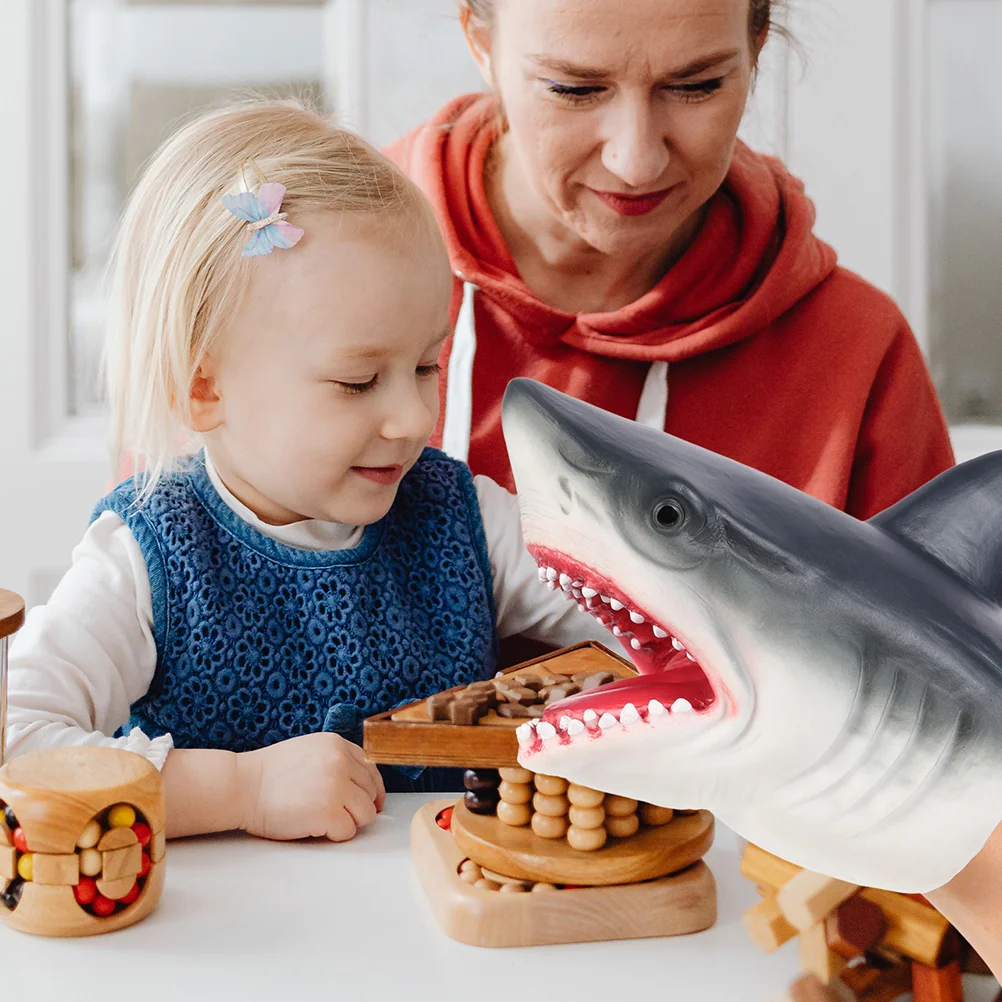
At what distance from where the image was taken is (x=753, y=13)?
122cm

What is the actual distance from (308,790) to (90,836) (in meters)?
0.18

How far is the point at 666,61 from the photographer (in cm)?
114

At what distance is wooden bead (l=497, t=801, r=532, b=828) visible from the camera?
758 millimetres

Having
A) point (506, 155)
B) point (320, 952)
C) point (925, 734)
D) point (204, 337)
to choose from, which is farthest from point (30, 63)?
point (925, 734)

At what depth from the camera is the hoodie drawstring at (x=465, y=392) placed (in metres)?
1.42

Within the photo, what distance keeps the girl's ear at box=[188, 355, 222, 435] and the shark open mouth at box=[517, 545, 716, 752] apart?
2.14ft

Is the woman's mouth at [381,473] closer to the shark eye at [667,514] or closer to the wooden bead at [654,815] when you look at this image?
the wooden bead at [654,815]

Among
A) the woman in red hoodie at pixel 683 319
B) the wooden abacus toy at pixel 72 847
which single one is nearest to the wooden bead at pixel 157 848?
the wooden abacus toy at pixel 72 847

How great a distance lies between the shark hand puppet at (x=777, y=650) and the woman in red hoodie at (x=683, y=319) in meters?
0.86

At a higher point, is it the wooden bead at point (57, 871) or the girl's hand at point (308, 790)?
the wooden bead at point (57, 871)

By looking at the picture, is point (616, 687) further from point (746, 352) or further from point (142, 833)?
point (746, 352)

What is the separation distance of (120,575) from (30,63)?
4.12 ft

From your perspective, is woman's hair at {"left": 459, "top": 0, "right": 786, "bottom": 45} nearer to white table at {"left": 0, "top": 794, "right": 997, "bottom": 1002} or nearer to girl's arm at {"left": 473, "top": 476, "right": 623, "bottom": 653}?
girl's arm at {"left": 473, "top": 476, "right": 623, "bottom": 653}

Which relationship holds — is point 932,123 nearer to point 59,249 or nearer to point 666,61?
point 666,61
